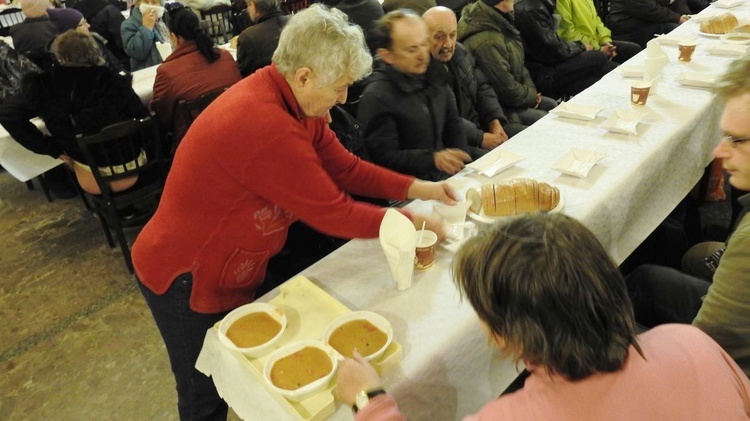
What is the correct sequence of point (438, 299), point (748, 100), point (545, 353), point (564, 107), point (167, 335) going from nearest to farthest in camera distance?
point (545, 353)
point (748, 100)
point (438, 299)
point (167, 335)
point (564, 107)

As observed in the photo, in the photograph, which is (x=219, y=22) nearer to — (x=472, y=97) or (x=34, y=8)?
(x=34, y=8)

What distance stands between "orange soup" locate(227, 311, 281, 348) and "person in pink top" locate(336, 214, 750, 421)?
1.84ft

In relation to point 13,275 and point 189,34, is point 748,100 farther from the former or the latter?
point 13,275

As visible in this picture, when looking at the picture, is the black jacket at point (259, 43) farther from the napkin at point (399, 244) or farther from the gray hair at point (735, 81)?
the gray hair at point (735, 81)

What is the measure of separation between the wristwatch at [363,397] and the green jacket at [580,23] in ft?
12.3

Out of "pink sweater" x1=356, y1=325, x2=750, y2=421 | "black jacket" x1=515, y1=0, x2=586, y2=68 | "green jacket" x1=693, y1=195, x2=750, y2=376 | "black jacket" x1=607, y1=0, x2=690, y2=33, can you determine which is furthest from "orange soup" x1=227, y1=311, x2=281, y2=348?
"black jacket" x1=607, y1=0, x2=690, y2=33

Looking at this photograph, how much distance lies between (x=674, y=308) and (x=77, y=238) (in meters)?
3.30

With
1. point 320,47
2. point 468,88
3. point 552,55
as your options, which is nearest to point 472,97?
point 468,88

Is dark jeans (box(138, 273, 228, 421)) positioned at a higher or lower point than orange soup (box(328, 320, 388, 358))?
lower

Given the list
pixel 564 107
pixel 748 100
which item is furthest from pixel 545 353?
pixel 564 107

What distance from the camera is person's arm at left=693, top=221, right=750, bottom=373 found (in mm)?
1145

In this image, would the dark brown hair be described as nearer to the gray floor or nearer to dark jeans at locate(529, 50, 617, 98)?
the gray floor

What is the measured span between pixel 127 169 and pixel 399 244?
203cm

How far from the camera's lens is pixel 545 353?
2.87 feet
